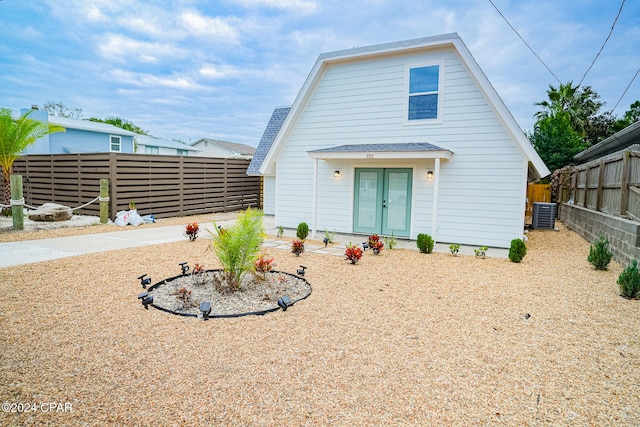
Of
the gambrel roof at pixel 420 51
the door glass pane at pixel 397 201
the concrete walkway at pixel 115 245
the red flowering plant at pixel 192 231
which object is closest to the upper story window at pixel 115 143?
the concrete walkway at pixel 115 245

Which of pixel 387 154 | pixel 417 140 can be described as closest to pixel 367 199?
pixel 387 154

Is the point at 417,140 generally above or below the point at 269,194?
above

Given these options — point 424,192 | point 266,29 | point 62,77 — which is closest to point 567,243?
point 424,192

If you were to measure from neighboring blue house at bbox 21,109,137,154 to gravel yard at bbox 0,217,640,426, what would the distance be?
18739mm

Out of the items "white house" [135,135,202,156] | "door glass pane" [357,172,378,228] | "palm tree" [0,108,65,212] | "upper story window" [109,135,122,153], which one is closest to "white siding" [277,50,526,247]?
"door glass pane" [357,172,378,228]

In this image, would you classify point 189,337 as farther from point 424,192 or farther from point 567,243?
point 567,243

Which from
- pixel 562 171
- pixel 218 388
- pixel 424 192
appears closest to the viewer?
pixel 218 388

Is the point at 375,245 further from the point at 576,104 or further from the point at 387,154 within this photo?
the point at 576,104

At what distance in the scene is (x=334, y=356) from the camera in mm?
3125

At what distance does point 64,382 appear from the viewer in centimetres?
262

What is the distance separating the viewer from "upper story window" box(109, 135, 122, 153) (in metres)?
22.9

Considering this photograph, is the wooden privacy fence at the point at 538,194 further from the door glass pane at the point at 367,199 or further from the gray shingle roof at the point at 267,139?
the gray shingle roof at the point at 267,139

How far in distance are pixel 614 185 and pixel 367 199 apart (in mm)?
5896

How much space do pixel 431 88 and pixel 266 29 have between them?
8200 mm
